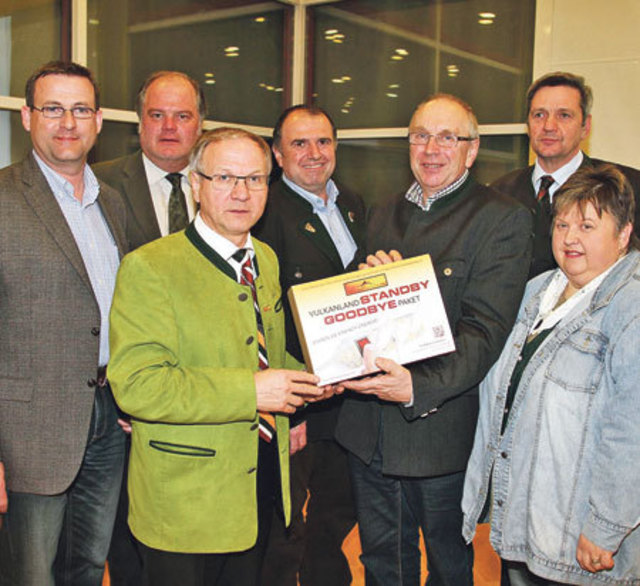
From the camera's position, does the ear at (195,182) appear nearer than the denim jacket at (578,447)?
No

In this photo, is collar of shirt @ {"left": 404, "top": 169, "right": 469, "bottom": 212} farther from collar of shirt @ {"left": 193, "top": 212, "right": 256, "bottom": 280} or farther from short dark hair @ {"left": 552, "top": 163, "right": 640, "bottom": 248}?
collar of shirt @ {"left": 193, "top": 212, "right": 256, "bottom": 280}

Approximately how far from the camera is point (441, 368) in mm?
2152

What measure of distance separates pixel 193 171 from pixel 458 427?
1102 mm

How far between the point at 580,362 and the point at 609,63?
3.42 metres

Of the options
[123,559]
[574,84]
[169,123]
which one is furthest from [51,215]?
[574,84]

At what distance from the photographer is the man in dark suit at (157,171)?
2.82m

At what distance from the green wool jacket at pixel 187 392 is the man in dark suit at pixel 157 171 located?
0.89 m

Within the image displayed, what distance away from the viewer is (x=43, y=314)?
214 cm

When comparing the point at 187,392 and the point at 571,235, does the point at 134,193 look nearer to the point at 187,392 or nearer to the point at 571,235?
the point at 187,392

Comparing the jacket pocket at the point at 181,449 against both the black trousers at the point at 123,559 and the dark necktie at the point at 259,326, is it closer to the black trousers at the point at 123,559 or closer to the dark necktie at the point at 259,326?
the dark necktie at the point at 259,326

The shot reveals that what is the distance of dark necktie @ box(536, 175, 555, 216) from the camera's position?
3.03 metres

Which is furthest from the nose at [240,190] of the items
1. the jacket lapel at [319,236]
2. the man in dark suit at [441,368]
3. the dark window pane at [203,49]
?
the dark window pane at [203,49]

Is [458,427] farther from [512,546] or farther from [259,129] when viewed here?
[259,129]

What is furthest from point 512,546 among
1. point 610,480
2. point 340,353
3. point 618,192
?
point 618,192
